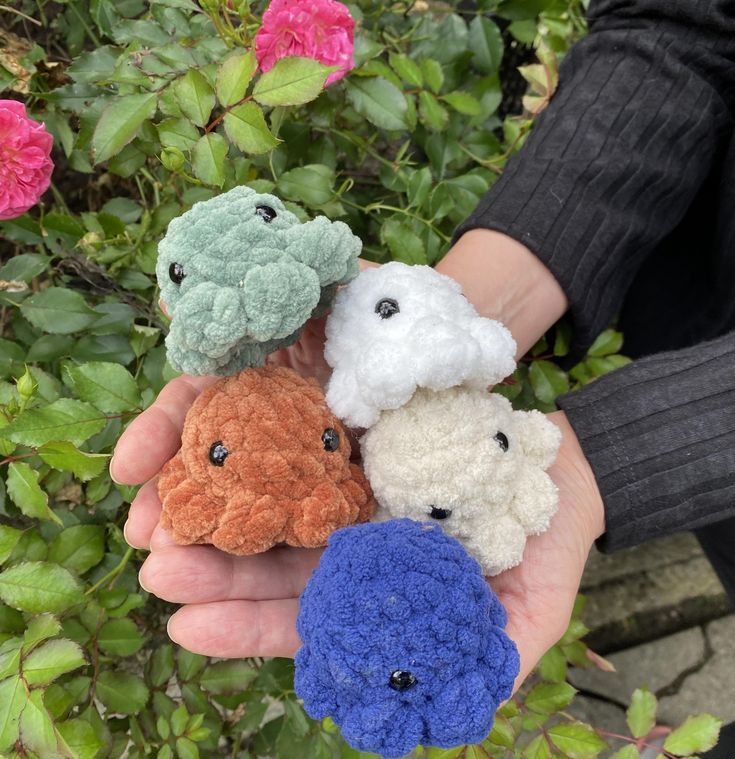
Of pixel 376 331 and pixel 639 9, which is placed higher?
pixel 639 9

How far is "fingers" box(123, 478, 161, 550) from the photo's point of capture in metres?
0.75

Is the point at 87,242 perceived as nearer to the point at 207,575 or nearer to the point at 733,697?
the point at 207,575

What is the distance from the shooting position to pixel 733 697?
1.53 m

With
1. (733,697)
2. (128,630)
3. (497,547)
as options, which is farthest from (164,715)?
(733,697)

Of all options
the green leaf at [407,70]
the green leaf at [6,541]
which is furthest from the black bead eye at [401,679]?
the green leaf at [407,70]

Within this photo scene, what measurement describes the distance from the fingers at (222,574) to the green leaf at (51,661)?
11cm

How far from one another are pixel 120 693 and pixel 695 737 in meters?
0.75

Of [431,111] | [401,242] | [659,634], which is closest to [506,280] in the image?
[401,242]

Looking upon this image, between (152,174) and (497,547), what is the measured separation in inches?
31.4

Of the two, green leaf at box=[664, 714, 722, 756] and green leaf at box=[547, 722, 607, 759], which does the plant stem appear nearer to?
green leaf at box=[547, 722, 607, 759]

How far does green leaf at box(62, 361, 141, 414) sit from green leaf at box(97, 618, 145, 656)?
0.32m

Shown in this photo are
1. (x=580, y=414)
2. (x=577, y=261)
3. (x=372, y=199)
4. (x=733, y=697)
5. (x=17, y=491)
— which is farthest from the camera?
(x=733, y=697)

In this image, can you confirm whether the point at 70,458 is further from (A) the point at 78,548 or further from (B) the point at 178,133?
(B) the point at 178,133

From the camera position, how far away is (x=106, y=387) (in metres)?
0.82
